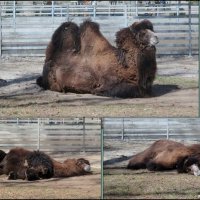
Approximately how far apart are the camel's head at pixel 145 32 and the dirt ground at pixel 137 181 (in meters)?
0.46

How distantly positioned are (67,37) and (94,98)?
1.01 ft

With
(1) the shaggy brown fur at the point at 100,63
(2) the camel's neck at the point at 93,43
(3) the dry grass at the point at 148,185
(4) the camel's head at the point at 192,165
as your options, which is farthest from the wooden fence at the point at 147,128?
(4) the camel's head at the point at 192,165

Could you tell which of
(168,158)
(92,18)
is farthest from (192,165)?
(92,18)

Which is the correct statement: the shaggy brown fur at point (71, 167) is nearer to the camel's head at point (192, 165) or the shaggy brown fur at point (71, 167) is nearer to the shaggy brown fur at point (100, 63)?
the shaggy brown fur at point (100, 63)

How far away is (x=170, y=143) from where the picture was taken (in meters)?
4.20

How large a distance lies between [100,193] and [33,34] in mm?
823

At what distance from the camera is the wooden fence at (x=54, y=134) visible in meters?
3.80

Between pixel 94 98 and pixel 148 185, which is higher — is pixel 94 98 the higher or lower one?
the higher one

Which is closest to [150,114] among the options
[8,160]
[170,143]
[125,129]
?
[125,129]

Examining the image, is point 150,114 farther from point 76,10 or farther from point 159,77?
point 76,10

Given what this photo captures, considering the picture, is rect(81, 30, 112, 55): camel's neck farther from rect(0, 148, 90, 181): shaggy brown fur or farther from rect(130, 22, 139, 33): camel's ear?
rect(0, 148, 90, 181): shaggy brown fur

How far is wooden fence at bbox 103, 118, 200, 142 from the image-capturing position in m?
3.75

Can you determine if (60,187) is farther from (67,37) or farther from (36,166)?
(67,37)

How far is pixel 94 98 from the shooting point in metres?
4.00
